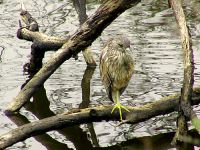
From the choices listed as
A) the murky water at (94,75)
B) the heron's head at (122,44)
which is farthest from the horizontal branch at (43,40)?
the heron's head at (122,44)

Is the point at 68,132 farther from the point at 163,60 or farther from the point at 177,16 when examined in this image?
the point at 163,60

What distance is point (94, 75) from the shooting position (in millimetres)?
9609

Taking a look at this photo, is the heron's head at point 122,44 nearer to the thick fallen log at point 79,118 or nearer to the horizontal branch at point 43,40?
the thick fallen log at point 79,118

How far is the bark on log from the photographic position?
7.43m

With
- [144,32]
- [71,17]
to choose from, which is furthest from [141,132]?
[71,17]

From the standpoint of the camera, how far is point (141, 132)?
24.3 feet

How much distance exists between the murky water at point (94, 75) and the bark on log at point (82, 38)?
33 centimetres

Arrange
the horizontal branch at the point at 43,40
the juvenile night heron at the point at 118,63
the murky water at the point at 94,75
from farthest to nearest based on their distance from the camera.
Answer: the horizontal branch at the point at 43,40, the murky water at the point at 94,75, the juvenile night heron at the point at 118,63

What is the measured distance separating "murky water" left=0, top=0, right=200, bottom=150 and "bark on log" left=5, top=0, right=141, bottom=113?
333 millimetres

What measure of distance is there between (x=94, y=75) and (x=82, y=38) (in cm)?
198

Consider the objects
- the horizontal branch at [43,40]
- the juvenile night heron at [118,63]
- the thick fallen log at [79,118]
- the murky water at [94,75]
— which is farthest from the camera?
the horizontal branch at [43,40]

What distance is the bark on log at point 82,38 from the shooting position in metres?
7.43

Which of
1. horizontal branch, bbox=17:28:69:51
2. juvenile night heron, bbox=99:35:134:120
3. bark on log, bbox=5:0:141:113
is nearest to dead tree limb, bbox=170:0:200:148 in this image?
juvenile night heron, bbox=99:35:134:120

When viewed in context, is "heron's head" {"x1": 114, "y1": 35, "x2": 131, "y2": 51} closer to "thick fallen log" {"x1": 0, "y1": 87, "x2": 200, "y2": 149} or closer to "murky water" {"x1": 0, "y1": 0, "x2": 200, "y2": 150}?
"thick fallen log" {"x1": 0, "y1": 87, "x2": 200, "y2": 149}
